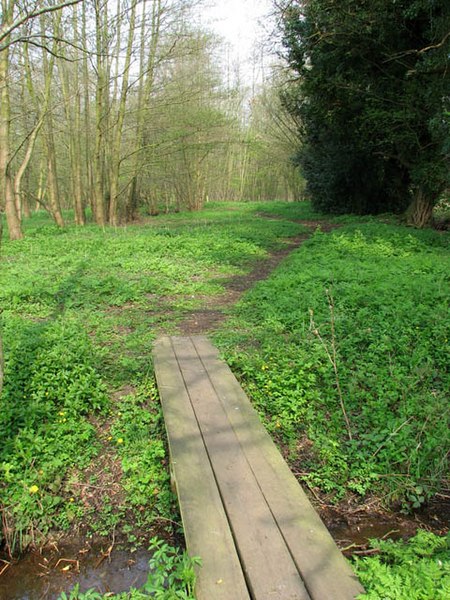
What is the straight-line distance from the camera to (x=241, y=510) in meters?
2.54

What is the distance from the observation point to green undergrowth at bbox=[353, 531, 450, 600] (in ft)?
6.57

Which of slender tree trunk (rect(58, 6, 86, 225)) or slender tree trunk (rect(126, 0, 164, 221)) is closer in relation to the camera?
slender tree trunk (rect(126, 0, 164, 221))

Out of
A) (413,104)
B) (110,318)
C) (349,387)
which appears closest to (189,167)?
(413,104)

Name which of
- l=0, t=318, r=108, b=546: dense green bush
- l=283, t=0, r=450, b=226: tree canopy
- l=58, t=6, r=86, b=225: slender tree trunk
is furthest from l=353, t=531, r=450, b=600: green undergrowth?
l=58, t=6, r=86, b=225: slender tree trunk

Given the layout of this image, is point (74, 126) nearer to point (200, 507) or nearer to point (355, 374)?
point (355, 374)

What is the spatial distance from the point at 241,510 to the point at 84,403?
194cm

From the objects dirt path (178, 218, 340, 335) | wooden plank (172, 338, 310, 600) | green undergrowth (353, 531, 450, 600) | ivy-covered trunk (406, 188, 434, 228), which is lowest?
green undergrowth (353, 531, 450, 600)

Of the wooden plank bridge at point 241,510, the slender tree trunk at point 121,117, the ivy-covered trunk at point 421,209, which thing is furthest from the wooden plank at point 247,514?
the slender tree trunk at point 121,117

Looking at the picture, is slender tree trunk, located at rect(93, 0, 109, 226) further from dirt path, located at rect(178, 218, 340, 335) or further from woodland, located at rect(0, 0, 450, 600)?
dirt path, located at rect(178, 218, 340, 335)

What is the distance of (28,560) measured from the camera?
2.83 meters

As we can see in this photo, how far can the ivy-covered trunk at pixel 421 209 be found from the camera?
1358 centimetres

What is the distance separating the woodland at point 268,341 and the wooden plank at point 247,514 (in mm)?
313

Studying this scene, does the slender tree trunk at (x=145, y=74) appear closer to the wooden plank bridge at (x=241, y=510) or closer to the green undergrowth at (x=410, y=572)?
the wooden plank bridge at (x=241, y=510)

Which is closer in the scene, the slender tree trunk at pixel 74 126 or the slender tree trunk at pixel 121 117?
the slender tree trunk at pixel 121 117
